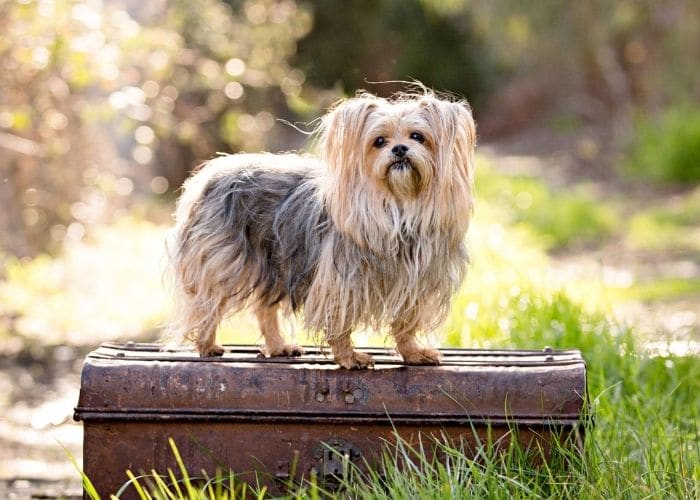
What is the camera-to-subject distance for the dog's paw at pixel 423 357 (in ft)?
14.4

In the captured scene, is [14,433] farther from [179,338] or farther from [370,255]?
[370,255]

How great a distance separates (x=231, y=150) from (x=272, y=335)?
1227 cm

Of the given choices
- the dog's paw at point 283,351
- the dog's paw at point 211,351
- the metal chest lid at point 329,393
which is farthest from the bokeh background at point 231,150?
the metal chest lid at point 329,393

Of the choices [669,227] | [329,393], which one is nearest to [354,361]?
[329,393]

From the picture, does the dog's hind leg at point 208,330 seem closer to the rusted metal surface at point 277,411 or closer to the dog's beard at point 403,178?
the rusted metal surface at point 277,411

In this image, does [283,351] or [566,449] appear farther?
[283,351]

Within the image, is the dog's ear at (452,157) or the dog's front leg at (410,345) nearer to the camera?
the dog's ear at (452,157)

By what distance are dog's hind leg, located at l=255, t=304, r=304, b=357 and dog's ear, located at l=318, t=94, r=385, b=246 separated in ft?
2.21

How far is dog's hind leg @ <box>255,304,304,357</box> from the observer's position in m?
4.71

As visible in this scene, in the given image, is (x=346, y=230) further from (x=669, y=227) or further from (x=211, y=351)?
(x=669, y=227)

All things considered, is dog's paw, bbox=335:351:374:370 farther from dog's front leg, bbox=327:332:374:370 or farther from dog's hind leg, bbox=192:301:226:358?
dog's hind leg, bbox=192:301:226:358

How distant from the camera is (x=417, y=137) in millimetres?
4109

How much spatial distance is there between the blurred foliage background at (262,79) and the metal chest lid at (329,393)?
192 centimetres

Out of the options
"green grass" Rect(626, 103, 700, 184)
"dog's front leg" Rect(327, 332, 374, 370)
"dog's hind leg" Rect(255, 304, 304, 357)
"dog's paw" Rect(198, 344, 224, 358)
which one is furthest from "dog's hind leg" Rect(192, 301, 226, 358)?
"green grass" Rect(626, 103, 700, 184)
